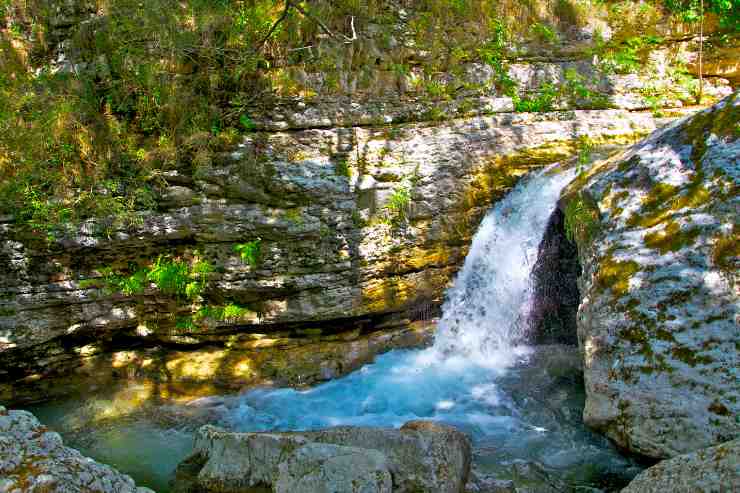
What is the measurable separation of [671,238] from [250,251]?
5.10m

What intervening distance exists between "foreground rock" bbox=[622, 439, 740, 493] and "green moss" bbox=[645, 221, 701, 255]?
1988mm

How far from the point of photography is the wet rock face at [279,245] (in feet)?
22.2

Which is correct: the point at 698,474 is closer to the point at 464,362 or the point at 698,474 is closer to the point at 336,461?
the point at 336,461

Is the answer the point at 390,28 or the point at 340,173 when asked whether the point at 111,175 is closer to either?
the point at 340,173

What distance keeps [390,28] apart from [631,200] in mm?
5072

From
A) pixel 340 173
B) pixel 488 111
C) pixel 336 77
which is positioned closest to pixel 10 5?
pixel 336 77

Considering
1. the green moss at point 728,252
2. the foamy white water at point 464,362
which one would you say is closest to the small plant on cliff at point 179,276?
the foamy white water at point 464,362

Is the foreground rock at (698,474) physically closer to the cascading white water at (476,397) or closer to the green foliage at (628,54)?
the cascading white water at (476,397)

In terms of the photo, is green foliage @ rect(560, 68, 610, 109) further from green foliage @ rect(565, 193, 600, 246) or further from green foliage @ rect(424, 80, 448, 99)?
green foliage @ rect(565, 193, 600, 246)

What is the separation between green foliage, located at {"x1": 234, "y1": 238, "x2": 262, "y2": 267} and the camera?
23.1 ft

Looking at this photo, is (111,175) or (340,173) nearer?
(111,175)

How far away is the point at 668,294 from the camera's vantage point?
4121 mm

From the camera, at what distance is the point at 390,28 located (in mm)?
8250

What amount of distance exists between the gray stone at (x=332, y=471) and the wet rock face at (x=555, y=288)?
145 inches
